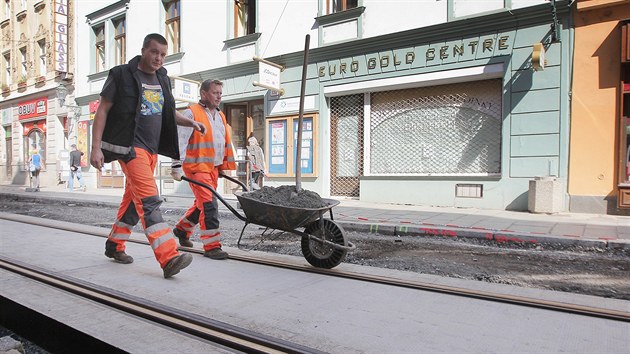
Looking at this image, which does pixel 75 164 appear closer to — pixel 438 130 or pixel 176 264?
pixel 438 130

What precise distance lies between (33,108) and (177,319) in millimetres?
23495

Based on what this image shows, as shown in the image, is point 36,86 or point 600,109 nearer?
point 600,109

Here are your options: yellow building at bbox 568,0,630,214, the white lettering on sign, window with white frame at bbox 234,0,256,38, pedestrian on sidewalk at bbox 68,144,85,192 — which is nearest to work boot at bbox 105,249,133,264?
yellow building at bbox 568,0,630,214

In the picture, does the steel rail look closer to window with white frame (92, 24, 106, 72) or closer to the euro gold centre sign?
the euro gold centre sign

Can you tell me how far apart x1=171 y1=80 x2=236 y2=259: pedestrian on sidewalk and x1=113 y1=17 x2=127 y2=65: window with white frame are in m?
15.4

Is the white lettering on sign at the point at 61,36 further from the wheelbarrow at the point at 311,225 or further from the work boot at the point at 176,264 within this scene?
the work boot at the point at 176,264

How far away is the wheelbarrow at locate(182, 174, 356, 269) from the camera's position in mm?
3543

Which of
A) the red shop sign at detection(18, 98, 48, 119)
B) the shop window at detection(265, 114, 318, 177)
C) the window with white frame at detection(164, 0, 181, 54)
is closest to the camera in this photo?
the shop window at detection(265, 114, 318, 177)

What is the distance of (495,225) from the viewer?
6.72 meters

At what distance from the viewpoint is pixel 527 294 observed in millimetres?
3152

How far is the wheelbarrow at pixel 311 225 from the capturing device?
11.6 ft

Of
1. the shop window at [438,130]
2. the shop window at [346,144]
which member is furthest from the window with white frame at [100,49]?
the shop window at [438,130]

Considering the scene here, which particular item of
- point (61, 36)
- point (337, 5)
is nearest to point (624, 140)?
point (337, 5)

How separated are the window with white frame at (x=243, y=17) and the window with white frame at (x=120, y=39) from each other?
670cm
